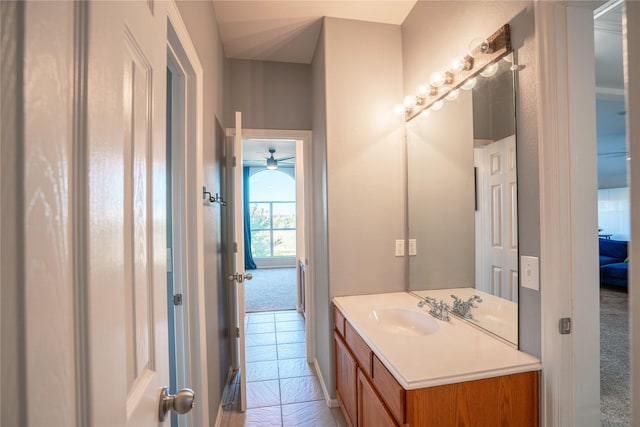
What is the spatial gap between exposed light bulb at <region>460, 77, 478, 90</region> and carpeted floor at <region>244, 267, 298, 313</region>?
11.9 feet

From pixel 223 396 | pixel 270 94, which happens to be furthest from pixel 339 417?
pixel 270 94

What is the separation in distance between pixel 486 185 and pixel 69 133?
5.22 ft

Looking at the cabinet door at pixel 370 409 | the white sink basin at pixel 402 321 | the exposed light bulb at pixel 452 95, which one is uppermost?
the exposed light bulb at pixel 452 95

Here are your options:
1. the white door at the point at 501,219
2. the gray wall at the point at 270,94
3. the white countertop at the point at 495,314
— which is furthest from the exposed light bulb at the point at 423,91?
the white countertop at the point at 495,314

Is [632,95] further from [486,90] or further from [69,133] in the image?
[69,133]

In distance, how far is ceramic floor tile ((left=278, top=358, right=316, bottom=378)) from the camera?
2430 millimetres

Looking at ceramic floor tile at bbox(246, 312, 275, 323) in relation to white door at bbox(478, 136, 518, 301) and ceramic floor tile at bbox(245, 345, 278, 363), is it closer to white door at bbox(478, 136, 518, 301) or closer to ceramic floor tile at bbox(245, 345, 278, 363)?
ceramic floor tile at bbox(245, 345, 278, 363)

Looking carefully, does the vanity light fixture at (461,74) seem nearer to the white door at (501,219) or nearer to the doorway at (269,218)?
the white door at (501,219)

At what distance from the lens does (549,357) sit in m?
1.04

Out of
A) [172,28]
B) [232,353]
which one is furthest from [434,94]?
[232,353]

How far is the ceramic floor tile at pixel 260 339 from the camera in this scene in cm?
301

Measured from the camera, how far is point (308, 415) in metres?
1.94

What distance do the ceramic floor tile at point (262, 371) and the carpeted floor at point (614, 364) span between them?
2.25 m

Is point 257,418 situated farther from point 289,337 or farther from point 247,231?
point 247,231
